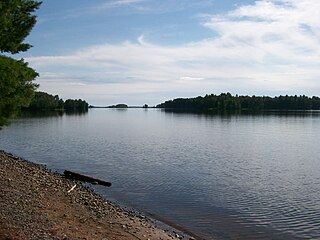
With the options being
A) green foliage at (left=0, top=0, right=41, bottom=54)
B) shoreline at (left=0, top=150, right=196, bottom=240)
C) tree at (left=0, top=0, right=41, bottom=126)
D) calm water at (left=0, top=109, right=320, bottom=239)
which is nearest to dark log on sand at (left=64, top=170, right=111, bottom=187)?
calm water at (left=0, top=109, right=320, bottom=239)

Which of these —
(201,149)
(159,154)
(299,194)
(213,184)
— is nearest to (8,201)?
(213,184)

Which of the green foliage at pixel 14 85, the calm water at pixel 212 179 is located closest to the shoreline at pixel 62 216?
the calm water at pixel 212 179

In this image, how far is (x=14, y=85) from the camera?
1667 centimetres

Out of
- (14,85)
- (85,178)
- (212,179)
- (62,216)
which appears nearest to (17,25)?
(14,85)

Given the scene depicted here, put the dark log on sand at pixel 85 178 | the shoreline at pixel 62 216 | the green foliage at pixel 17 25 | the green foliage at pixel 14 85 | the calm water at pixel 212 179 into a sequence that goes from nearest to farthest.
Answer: the shoreline at pixel 62 216 → the green foliage at pixel 14 85 → the green foliage at pixel 17 25 → the calm water at pixel 212 179 → the dark log on sand at pixel 85 178

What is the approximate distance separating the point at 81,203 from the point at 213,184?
11457 millimetres

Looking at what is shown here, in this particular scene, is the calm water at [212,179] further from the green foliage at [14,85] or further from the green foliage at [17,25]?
the green foliage at [17,25]

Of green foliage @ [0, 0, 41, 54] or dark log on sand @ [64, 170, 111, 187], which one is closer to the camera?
green foliage @ [0, 0, 41, 54]

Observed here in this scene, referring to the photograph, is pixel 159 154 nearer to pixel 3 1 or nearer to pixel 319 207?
pixel 319 207

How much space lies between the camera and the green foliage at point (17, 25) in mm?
17864

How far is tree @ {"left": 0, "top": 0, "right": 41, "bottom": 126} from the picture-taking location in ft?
53.1

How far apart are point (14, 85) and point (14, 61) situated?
1250mm

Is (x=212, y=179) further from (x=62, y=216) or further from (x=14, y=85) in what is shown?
(x=14, y=85)

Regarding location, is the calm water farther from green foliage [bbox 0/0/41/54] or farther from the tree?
green foliage [bbox 0/0/41/54]
